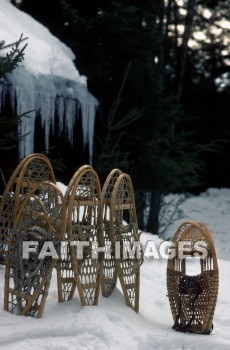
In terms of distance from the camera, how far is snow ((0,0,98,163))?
29.2ft

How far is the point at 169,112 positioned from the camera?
12.8 m

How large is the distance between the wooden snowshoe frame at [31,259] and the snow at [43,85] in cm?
378

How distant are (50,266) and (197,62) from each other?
14.4 m

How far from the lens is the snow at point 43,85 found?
8.90m

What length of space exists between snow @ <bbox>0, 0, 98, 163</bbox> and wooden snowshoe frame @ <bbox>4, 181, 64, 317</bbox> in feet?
12.4

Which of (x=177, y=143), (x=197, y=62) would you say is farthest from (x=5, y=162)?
(x=197, y=62)

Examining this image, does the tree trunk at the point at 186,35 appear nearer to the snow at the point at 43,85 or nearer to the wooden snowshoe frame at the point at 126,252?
the snow at the point at 43,85

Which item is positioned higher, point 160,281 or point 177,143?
point 177,143

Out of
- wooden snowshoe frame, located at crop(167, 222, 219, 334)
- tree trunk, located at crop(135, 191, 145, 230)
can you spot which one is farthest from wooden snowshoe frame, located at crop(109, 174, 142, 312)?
tree trunk, located at crop(135, 191, 145, 230)

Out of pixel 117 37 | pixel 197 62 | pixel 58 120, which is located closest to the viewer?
pixel 58 120

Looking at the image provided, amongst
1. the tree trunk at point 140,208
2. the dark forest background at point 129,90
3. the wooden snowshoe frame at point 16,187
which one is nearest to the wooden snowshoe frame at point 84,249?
the wooden snowshoe frame at point 16,187

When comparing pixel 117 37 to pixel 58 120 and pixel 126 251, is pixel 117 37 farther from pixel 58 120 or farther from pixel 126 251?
pixel 126 251

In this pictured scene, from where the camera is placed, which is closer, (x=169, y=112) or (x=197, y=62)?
(x=169, y=112)

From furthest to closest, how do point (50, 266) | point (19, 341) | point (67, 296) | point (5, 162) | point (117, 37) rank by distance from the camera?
point (117, 37)
point (5, 162)
point (67, 296)
point (50, 266)
point (19, 341)
